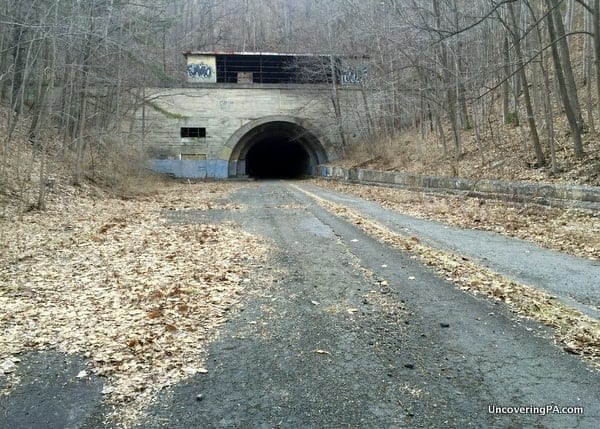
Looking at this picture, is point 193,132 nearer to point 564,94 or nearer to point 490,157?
point 490,157

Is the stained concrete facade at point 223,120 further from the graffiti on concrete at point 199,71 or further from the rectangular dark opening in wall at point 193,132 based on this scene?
the graffiti on concrete at point 199,71

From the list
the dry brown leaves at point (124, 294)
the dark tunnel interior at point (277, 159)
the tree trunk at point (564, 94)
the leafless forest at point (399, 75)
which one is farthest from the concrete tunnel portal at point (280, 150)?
the dry brown leaves at point (124, 294)

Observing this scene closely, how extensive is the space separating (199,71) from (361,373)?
38.9 metres

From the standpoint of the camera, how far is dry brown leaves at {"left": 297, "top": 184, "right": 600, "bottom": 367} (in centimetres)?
456

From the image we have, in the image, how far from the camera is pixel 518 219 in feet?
38.9

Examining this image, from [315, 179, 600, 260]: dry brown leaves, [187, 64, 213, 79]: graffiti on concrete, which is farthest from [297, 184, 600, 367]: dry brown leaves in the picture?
[187, 64, 213, 79]: graffiti on concrete

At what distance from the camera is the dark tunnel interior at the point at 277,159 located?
153 ft

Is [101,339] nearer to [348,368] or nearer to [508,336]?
[348,368]

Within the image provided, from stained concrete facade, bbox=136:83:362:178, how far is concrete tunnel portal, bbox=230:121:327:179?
183 mm

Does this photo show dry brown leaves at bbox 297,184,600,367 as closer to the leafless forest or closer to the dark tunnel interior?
the leafless forest

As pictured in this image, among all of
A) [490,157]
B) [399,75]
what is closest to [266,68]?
[399,75]

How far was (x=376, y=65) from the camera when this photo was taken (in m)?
26.8

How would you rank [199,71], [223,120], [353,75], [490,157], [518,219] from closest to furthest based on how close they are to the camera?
1. [518,219]
2. [490,157]
3. [353,75]
4. [223,120]
5. [199,71]

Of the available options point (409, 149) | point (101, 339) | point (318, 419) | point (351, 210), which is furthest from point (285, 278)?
point (409, 149)
